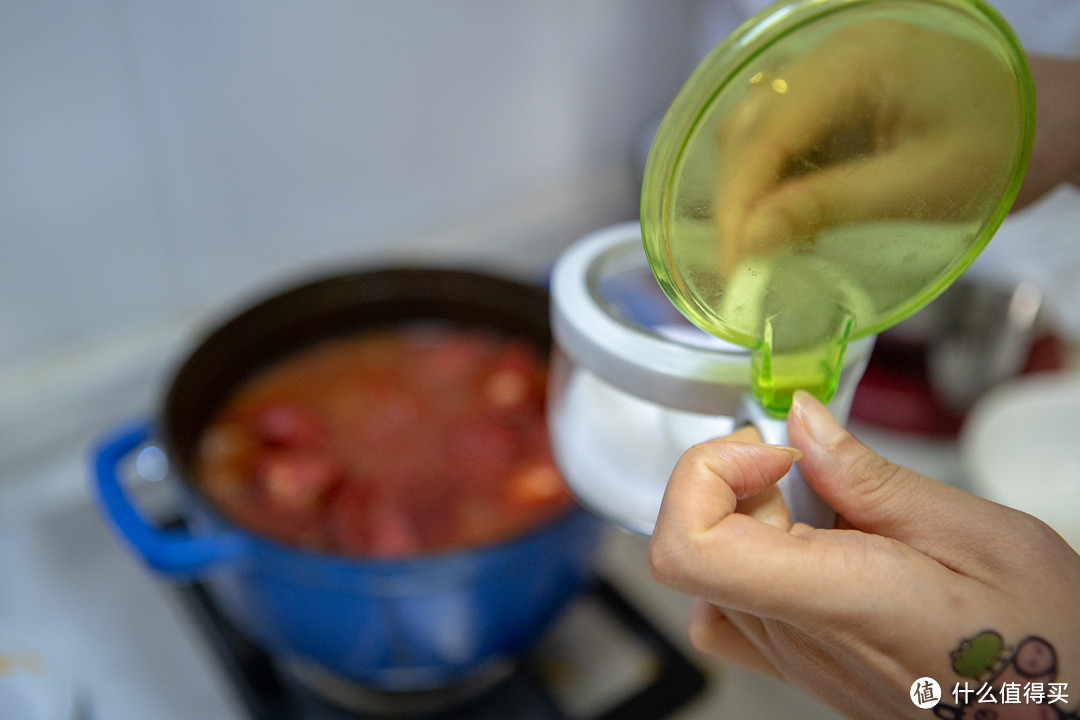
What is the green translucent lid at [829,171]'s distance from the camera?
23cm

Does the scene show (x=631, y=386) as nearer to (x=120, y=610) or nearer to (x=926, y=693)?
(x=926, y=693)

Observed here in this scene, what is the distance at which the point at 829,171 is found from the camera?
25cm

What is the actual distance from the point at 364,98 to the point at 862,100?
1.97ft

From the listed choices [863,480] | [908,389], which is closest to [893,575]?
[863,480]

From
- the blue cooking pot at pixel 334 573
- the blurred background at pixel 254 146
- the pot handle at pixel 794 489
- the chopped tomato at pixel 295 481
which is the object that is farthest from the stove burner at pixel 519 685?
the pot handle at pixel 794 489

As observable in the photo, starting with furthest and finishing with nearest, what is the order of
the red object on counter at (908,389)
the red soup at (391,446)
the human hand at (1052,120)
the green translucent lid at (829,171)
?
the red object on counter at (908,389), the red soup at (391,446), the human hand at (1052,120), the green translucent lid at (829,171)

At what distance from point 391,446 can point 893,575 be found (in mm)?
484

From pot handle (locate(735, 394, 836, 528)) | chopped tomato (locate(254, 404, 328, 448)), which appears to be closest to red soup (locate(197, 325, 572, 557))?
chopped tomato (locate(254, 404, 328, 448))

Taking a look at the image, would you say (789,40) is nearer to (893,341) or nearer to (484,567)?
(484,567)

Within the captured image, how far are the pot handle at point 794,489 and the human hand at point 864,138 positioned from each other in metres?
0.06

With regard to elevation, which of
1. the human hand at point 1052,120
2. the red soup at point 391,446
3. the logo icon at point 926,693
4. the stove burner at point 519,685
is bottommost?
the stove burner at point 519,685

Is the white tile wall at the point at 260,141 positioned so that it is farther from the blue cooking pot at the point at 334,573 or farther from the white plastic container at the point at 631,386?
the white plastic container at the point at 631,386

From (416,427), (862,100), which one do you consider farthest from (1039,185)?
(416,427)

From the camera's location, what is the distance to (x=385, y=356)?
0.73 m
